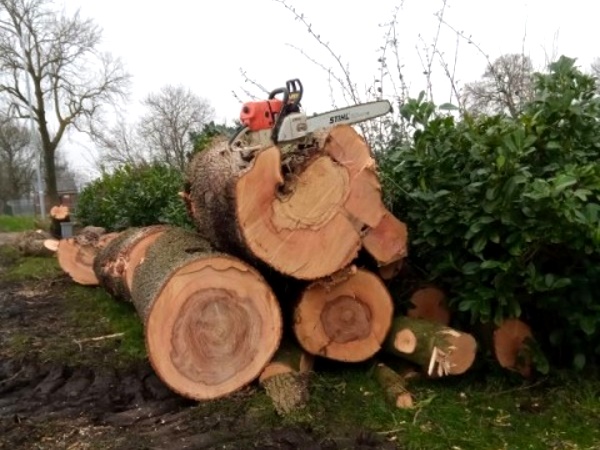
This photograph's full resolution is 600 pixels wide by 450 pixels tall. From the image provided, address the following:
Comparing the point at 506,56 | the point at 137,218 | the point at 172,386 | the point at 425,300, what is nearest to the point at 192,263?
the point at 172,386

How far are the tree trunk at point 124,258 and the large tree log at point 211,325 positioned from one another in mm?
1696

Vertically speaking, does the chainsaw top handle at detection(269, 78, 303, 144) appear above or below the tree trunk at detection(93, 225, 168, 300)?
above

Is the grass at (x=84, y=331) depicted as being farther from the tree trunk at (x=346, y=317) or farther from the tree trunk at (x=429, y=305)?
the tree trunk at (x=429, y=305)

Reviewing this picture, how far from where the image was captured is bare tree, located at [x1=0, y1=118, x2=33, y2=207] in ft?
141

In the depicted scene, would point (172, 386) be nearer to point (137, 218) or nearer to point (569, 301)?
point (569, 301)

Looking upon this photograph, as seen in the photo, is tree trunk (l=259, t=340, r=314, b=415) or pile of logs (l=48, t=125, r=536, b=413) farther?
pile of logs (l=48, t=125, r=536, b=413)

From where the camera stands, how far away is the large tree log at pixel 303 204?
11.9 feet

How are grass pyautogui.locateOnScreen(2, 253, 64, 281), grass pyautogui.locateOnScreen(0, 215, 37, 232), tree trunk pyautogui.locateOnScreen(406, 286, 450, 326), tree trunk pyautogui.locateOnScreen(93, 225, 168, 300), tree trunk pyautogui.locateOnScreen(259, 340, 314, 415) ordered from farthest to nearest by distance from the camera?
grass pyautogui.locateOnScreen(0, 215, 37, 232) → grass pyautogui.locateOnScreen(2, 253, 64, 281) → tree trunk pyautogui.locateOnScreen(93, 225, 168, 300) → tree trunk pyautogui.locateOnScreen(406, 286, 450, 326) → tree trunk pyautogui.locateOnScreen(259, 340, 314, 415)

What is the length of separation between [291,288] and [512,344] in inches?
52.3

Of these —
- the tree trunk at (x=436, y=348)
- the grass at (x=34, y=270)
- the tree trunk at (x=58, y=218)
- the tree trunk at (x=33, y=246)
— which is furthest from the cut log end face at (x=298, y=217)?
the tree trunk at (x=58, y=218)

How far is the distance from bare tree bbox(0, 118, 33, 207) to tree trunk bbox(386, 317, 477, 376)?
42.5 metres

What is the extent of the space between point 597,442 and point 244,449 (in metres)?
1.66

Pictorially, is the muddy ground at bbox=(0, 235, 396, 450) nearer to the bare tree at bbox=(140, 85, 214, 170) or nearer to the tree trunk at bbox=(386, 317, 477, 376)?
the tree trunk at bbox=(386, 317, 477, 376)

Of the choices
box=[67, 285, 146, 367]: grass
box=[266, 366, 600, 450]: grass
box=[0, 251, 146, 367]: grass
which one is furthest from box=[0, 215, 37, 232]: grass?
box=[266, 366, 600, 450]: grass
